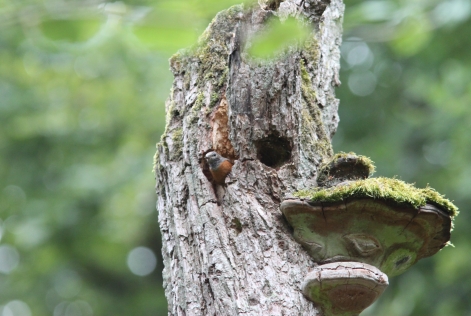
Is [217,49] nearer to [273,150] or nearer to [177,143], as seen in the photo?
[177,143]

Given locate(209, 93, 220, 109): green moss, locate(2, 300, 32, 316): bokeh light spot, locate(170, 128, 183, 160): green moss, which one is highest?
locate(2, 300, 32, 316): bokeh light spot

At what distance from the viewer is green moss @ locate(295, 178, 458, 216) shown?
8.43 ft

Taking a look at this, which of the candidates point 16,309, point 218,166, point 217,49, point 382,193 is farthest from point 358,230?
point 16,309

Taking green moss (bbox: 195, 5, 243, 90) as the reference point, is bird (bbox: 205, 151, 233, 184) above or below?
below

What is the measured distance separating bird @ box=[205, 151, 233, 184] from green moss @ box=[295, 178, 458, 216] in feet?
1.21

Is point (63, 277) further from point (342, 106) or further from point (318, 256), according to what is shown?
point (318, 256)

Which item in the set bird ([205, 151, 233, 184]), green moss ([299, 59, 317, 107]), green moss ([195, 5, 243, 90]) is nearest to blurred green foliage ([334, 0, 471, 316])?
green moss ([299, 59, 317, 107])

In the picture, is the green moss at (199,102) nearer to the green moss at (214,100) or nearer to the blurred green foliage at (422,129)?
the green moss at (214,100)

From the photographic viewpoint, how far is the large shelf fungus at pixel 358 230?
2.56 metres

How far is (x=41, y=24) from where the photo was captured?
1.39 metres

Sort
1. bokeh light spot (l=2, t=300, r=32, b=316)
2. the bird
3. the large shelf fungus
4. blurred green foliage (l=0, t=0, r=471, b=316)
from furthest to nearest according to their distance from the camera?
bokeh light spot (l=2, t=300, r=32, b=316)
blurred green foliage (l=0, t=0, r=471, b=316)
the bird
the large shelf fungus

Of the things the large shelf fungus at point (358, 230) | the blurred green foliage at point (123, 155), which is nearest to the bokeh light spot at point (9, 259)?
the blurred green foliage at point (123, 155)

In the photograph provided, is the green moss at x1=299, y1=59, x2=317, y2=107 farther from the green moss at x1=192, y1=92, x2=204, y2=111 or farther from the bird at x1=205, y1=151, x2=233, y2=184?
the bird at x1=205, y1=151, x2=233, y2=184

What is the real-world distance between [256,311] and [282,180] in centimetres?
65
